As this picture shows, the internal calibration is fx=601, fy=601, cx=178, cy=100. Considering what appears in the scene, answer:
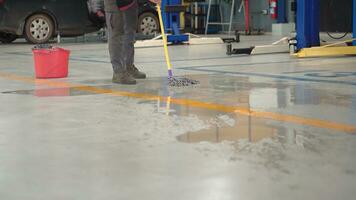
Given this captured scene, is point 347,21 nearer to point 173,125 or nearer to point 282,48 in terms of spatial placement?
point 282,48

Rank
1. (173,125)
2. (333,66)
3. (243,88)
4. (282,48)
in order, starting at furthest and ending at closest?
1. (282,48)
2. (333,66)
3. (243,88)
4. (173,125)

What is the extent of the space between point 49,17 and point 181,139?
987 centimetres

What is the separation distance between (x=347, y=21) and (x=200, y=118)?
12702 millimetres

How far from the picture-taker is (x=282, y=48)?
30.2 feet

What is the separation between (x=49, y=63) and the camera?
20.2 ft

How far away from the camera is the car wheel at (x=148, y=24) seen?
13234 mm

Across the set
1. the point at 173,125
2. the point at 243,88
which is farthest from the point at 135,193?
the point at 243,88

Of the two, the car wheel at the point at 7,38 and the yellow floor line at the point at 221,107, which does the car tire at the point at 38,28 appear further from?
the yellow floor line at the point at 221,107

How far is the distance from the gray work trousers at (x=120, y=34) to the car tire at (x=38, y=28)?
6.90 m

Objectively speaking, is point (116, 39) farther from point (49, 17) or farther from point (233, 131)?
point (49, 17)

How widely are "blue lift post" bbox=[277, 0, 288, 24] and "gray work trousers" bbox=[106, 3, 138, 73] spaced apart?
40.2ft

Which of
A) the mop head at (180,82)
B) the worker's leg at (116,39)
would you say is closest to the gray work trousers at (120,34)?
the worker's leg at (116,39)

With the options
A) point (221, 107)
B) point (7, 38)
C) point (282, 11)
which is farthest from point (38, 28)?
point (221, 107)

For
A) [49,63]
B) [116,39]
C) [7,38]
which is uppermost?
[116,39]
